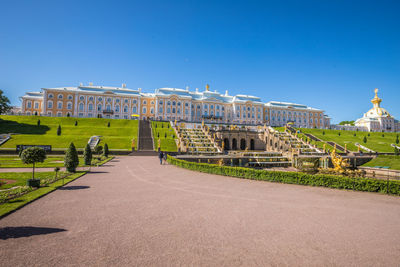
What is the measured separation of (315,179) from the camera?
1488 centimetres

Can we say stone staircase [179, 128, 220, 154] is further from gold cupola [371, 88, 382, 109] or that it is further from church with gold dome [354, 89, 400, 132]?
gold cupola [371, 88, 382, 109]

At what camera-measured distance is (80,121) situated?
60219 mm

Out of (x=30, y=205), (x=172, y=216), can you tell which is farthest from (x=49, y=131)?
(x=172, y=216)

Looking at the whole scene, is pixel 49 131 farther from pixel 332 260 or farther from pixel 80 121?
pixel 332 260

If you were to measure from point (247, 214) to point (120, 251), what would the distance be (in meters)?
5.18

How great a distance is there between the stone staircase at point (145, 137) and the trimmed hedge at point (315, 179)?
22.9m

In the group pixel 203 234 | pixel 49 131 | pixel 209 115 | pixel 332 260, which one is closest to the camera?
pixel 332 260

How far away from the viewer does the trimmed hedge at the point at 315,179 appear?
41.9 ft

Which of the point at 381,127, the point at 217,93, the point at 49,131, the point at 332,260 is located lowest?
the point at 332,260

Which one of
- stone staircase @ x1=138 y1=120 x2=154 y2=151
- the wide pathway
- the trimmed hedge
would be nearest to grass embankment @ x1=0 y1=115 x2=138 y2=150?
stone staircase @ x1=138 y1=120 x2=154 y2=151

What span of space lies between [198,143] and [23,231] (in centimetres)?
3530

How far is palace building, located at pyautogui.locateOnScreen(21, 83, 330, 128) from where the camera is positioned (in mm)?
79750

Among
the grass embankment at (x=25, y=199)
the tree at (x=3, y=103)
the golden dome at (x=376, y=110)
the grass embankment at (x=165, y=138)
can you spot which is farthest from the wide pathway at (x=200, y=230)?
the golden dome at (x=376, y=110)

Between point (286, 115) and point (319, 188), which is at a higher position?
point (286, 115)
